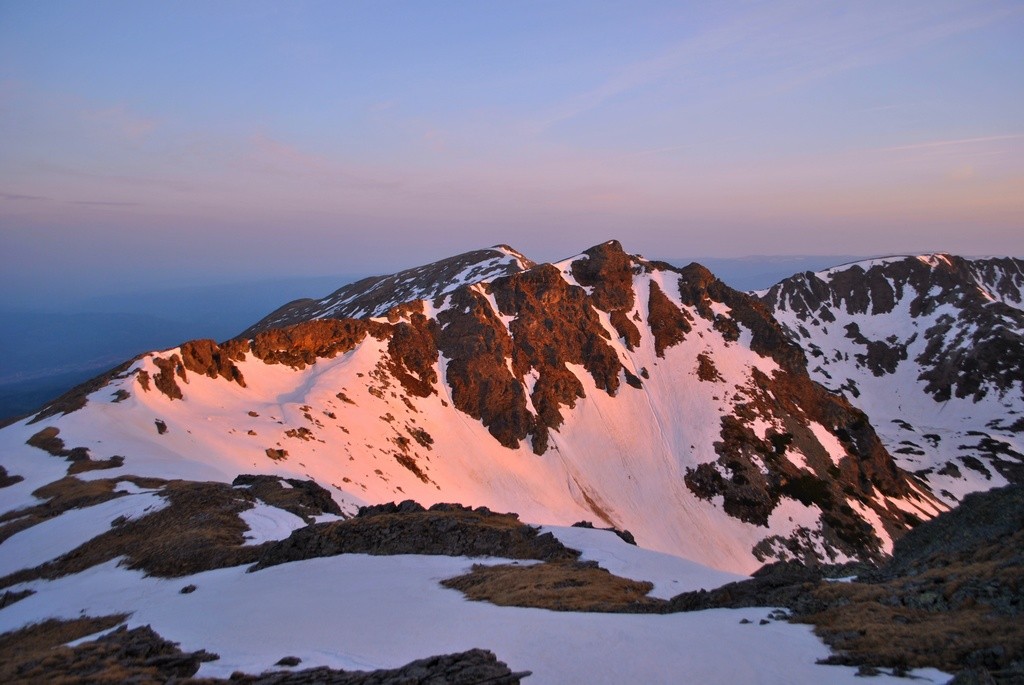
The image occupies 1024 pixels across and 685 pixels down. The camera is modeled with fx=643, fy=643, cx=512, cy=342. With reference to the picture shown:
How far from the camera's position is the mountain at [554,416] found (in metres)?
60.9

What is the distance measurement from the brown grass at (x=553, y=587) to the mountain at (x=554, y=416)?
98.6 feet

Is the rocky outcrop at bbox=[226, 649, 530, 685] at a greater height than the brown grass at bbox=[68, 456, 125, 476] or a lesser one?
greater

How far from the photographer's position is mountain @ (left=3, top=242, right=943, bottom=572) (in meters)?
60.9

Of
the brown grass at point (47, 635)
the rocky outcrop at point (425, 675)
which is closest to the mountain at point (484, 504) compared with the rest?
the rocky outcrop at point (425, 675)

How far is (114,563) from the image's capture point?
2914 cm

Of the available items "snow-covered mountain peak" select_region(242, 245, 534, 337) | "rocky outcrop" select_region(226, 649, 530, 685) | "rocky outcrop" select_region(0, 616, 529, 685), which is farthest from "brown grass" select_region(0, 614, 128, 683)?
"snow-covered mountain peak" select_region(242, 245, 534, 337)

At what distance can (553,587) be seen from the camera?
22500 millimetres

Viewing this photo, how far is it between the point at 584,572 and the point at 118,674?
56.3 feet

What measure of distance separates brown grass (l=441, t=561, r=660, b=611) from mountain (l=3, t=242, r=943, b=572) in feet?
98.6

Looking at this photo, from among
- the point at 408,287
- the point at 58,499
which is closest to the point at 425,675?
the point at 58,499

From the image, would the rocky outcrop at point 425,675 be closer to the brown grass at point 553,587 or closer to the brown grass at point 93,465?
the brown grass at point 553,587

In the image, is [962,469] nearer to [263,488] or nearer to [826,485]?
[826,485]

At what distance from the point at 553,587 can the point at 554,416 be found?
81310 mm

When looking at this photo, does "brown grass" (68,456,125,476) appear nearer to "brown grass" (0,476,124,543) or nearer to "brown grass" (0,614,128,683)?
"brown grass" (0,476,124,543)
